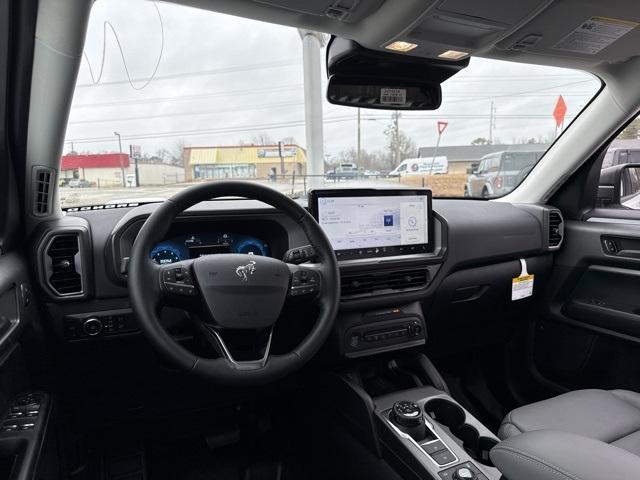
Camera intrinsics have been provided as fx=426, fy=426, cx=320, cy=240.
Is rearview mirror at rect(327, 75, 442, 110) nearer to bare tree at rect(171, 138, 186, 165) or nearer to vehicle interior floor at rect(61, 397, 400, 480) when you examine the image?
bare tree at rect(171, 138, 186, 165)

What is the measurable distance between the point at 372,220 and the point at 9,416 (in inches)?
56.8

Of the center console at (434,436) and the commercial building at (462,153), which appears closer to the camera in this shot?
the center console at (434,436)

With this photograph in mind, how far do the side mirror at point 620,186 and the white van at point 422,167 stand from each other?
101 cm

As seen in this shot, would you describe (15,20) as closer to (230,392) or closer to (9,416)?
(9,416)

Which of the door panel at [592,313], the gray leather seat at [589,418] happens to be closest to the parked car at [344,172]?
the gray leather seat at [589,418]

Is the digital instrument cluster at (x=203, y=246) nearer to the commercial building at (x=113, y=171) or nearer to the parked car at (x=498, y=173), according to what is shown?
the commercial building at (x=113, y=171)

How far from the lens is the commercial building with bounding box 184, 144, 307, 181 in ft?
5.51

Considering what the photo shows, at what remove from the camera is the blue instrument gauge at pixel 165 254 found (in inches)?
63.6

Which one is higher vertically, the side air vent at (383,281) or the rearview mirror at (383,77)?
the rearview mirror at (383,77)

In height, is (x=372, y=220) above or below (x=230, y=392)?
above

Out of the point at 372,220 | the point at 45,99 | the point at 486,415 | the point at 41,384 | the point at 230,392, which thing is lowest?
the point at 486,415

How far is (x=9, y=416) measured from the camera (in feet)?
3.95

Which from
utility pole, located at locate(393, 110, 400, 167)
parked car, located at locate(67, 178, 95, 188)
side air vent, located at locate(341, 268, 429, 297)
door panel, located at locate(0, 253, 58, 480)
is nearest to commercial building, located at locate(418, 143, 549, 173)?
utility pole, located at locate(393, 110, 400, 167)

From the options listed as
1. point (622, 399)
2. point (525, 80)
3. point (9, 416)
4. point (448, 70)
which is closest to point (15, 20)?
point (9, 416)
